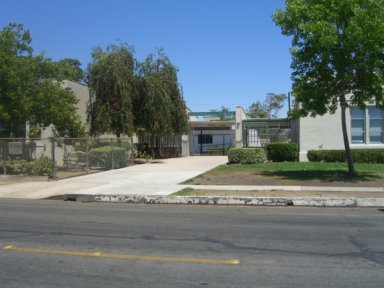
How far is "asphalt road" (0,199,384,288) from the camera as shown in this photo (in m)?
5.85

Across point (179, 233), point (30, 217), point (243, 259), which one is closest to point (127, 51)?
point (30, 217)

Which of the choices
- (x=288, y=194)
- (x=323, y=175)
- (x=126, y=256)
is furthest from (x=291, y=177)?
(x=126, y=256)

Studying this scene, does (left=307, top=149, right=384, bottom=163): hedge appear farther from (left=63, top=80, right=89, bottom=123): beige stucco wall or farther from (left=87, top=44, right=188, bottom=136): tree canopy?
(left=63, top=80, right=89, bottom=123): beige stucco wall

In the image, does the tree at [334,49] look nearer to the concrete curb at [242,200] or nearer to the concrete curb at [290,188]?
the concrete curb at [290,188]

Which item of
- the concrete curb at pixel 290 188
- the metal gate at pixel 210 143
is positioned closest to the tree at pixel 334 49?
the concrete curb at pixel 290 188

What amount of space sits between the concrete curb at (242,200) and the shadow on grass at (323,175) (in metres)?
4.35

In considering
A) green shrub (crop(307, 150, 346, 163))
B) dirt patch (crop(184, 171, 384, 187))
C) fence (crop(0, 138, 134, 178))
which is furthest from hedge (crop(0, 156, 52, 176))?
green shrub (crop(307, 150, 346, 163))

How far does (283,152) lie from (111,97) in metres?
10.7

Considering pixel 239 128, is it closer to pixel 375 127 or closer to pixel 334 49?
pixel 375 127

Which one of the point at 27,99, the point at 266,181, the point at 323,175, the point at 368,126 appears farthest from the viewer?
the point at 368,126

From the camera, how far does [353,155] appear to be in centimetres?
2503

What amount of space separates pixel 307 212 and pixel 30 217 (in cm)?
668

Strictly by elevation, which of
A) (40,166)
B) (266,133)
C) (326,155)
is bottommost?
(40,166)

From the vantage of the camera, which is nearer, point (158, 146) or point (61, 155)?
point (61, 155)
